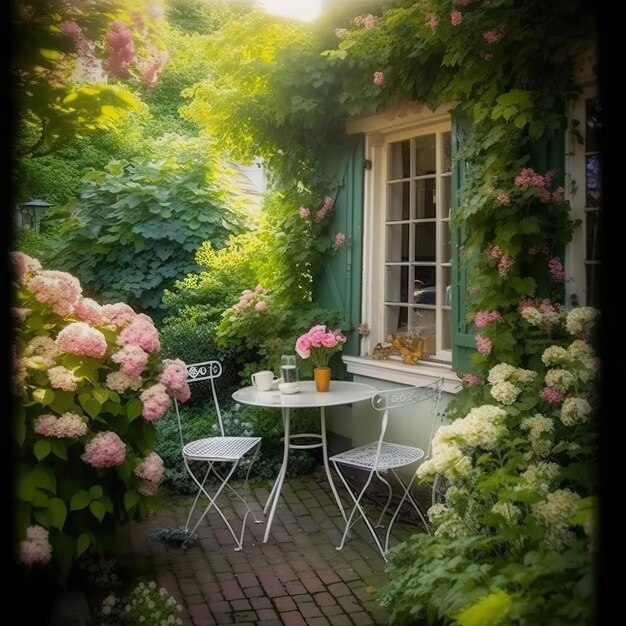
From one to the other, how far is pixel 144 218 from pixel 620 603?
7997 mm

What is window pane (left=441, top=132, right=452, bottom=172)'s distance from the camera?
5473mm

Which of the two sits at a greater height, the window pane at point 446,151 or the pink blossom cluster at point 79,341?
the window pane at point 446,151

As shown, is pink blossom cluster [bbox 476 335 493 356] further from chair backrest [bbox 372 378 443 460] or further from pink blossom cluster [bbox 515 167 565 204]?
pink blossom cluster [bbox 515 167 565 204]

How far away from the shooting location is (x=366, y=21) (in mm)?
5449

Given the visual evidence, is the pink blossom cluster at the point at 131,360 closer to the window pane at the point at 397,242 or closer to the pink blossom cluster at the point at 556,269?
the pink blossom cluster at the point at 556,269

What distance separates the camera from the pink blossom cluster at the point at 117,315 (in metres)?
3.83

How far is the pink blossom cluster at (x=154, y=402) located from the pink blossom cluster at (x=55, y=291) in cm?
59

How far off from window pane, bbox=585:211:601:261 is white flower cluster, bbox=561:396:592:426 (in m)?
1.18

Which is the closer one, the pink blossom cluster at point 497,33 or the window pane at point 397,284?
the pink blossom cluster at point 497,33

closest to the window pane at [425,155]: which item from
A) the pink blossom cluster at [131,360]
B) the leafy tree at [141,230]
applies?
the pink blossom cluster at [131,360]

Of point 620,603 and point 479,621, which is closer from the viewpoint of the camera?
point 620,603

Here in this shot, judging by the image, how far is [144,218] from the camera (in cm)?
900

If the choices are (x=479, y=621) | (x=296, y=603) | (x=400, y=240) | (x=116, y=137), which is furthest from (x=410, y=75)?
(x=116, y=137)

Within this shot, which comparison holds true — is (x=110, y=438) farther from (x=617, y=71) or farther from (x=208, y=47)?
(x=208, y=47)
